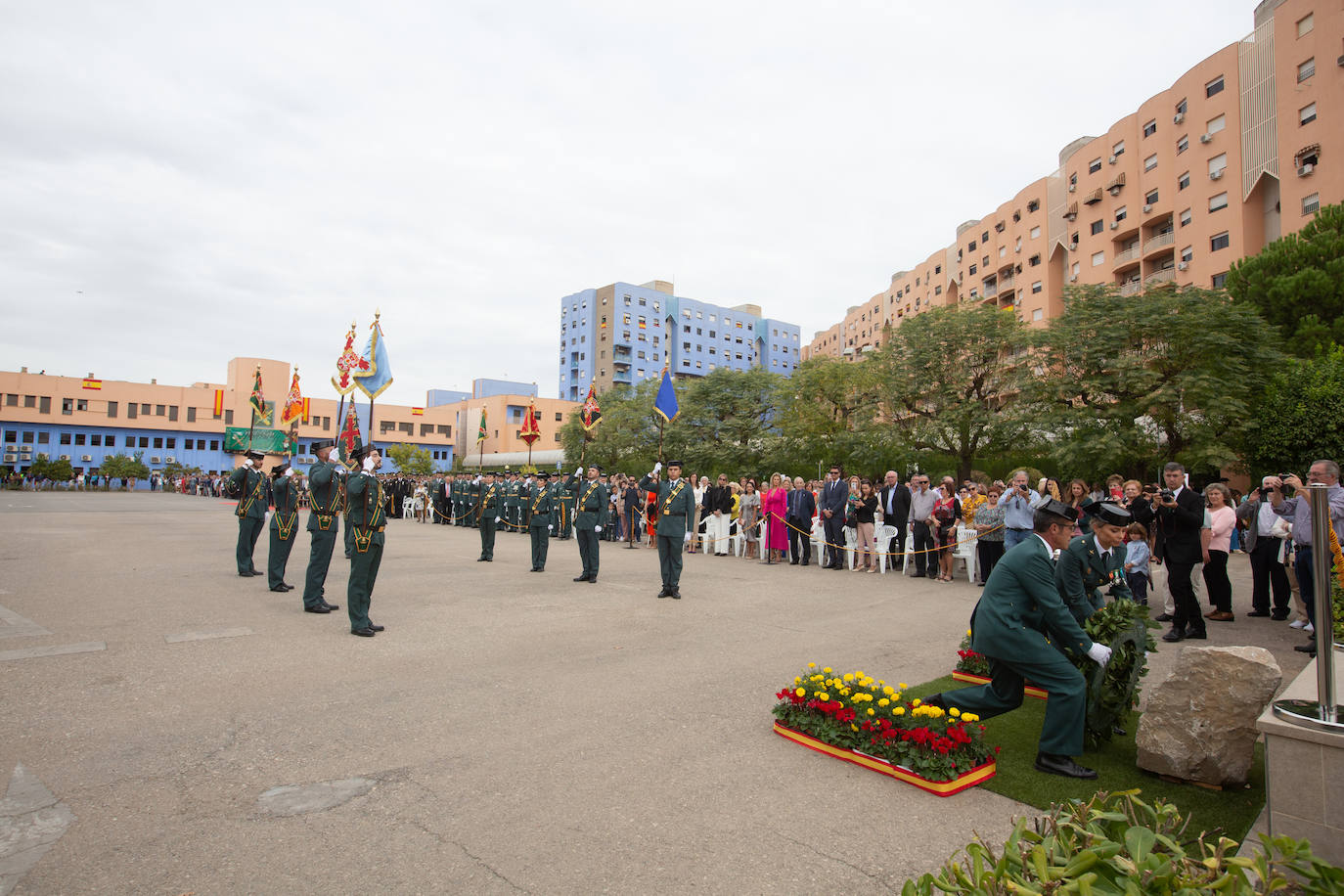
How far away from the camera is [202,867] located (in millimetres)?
3131

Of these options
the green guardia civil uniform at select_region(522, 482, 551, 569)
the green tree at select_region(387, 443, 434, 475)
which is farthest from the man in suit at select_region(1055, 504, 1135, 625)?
the green tree at select_region(387, 443, 434, 475)

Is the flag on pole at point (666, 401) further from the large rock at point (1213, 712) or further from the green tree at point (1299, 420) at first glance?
the green tree at point (1299, 420)

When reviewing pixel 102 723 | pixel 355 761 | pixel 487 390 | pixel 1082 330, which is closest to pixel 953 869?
pixel 355 761

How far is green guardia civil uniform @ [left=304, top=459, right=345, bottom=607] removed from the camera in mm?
9352

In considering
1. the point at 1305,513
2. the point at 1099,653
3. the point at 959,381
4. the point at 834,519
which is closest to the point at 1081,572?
the point at 1099,653

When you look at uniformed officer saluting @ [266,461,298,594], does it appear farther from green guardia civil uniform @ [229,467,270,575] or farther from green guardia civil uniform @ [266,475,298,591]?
green guardia civil uniform @ [229,467,270,575]

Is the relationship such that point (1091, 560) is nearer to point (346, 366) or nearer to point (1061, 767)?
point (1061, 767)

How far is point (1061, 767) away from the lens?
4.32 m

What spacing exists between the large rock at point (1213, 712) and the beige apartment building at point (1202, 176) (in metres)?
32.4

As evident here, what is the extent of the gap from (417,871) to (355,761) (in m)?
1.50

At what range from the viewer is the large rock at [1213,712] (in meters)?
4.01

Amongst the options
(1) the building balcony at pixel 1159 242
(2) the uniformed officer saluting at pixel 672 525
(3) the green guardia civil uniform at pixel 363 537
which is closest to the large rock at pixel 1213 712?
(2) the uniformed officer saluting at pixel 672 525

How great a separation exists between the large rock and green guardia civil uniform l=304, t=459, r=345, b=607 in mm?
9057

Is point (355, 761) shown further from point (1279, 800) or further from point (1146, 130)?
point (1146, 130)
